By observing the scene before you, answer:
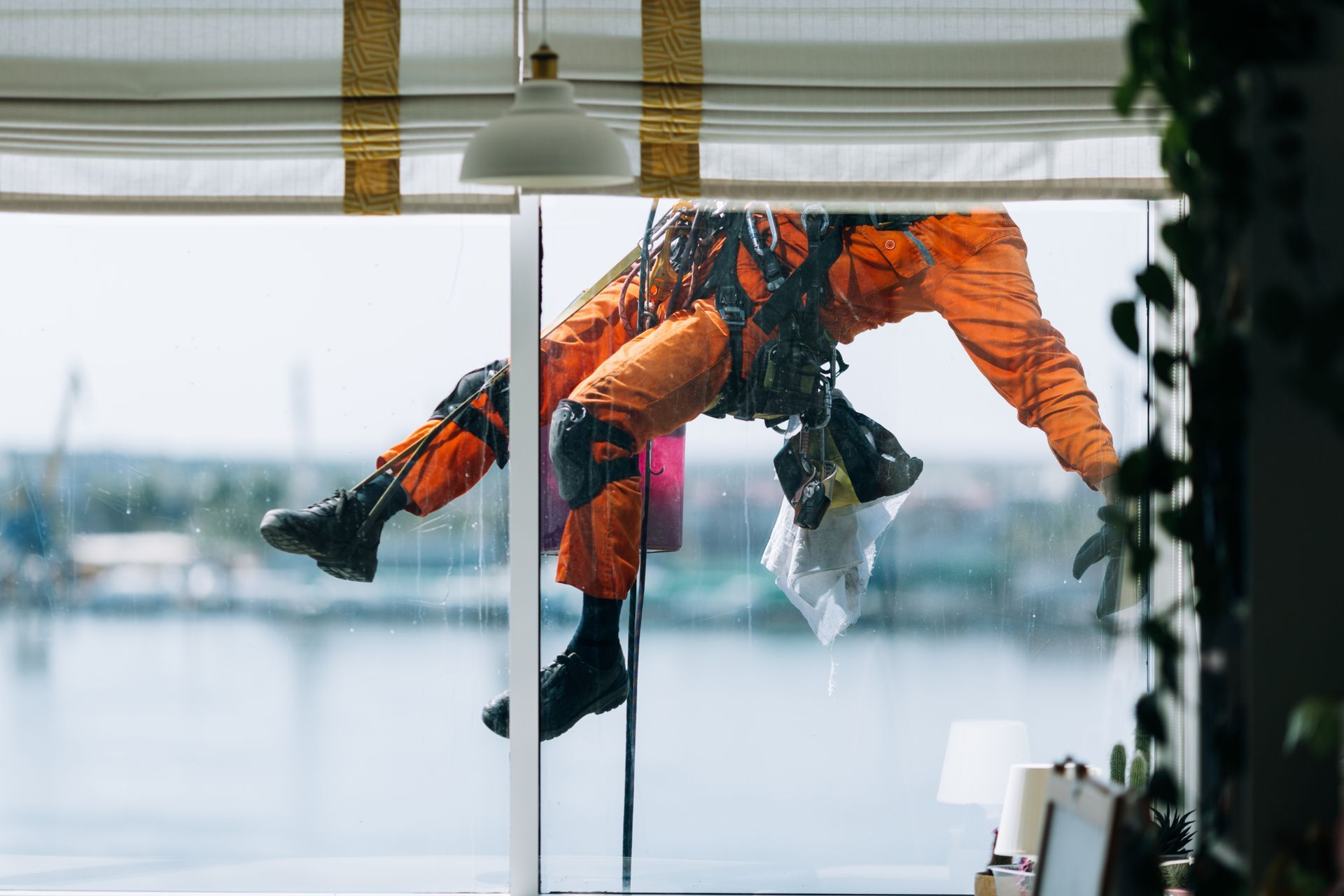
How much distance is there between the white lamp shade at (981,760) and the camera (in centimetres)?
324

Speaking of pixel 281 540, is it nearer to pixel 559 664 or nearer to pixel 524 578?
pixel 524 578

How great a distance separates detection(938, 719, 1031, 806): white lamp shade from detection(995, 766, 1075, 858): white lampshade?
1.05 feet

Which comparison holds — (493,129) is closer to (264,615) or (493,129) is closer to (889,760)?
(264,615)

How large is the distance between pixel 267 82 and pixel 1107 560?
2371 millimetres

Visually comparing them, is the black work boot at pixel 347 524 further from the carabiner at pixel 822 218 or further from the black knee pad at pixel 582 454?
the carabiner at pixel 822 218

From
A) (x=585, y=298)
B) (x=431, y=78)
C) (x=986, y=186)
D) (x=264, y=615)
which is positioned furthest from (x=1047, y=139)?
(x=264, y=615)

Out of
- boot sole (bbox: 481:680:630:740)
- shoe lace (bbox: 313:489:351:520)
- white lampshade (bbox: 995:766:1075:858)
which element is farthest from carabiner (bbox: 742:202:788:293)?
white lampshade (bbox: 995:766:1075:858)

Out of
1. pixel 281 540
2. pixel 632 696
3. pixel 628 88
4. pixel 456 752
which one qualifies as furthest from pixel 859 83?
pixel 456 752

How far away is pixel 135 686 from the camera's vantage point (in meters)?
3.41

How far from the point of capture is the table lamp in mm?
3246

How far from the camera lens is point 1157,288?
66.1 inches

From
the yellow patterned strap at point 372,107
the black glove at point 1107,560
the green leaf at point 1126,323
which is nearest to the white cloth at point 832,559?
the black glove at point 1107,560

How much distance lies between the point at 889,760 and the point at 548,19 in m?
2.00

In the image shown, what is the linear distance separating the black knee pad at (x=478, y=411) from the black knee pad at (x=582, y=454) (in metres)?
0.14
